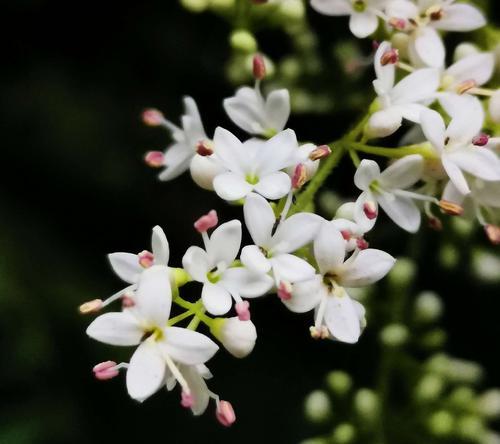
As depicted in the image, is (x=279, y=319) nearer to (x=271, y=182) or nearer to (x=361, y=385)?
(x=361, y=385)

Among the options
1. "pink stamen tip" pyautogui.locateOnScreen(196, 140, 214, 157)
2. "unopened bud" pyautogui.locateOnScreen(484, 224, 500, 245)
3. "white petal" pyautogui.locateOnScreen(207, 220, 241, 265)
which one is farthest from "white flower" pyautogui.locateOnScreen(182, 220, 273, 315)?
"unopened bud" pyautogui.locateOnScreen(484, 224, 500, 245)

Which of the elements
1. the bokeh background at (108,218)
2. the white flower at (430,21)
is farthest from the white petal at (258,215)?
the bokeh background at (108,218)

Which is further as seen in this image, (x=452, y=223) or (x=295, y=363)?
(x=295, y=363)

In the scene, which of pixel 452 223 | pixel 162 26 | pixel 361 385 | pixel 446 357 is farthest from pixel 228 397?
pixel 162 26

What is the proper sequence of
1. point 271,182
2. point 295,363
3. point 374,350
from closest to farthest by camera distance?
point 271,182 → point 374,350 → point 295,363

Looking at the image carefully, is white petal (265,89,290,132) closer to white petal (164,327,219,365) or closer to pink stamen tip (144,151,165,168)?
pink stamen tip (144,151,165,168)

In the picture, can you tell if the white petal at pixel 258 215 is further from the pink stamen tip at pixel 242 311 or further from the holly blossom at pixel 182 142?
the holly blossom at pixel 182 142

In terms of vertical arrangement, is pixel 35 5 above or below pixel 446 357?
above
